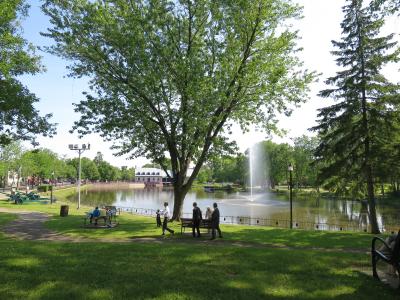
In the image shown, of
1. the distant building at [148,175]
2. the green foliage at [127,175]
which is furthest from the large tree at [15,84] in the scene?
the green foliage at [127,175]

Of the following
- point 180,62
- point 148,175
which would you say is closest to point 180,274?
point 180,62

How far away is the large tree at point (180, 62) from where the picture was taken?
66.3 ft

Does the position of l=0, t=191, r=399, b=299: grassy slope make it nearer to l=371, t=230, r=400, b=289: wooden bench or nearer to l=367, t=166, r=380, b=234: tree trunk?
l=371, t=230, r=400, b=289: wooden bench

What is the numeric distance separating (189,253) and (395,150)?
15.6m

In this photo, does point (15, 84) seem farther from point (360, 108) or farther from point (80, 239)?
point (360, 108)

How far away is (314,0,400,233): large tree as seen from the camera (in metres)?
21.5

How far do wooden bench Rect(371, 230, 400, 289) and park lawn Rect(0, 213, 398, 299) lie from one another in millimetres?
282

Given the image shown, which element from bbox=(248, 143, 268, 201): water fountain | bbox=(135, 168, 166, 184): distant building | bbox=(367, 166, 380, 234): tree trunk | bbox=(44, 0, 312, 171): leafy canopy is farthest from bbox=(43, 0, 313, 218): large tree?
bbox=(135, 168, 166, 184): distant building

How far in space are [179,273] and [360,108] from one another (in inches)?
744

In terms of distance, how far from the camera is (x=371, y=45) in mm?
22266

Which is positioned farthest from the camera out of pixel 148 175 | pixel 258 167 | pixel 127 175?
pixel 127 175

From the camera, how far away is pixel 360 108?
22.3 metres

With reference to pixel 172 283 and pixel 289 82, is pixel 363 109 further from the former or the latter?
pixel 172 283

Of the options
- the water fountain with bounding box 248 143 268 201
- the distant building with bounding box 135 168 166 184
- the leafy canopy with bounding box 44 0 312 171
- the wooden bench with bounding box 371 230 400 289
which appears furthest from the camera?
the distant building with bounding box 135 168 166 184
